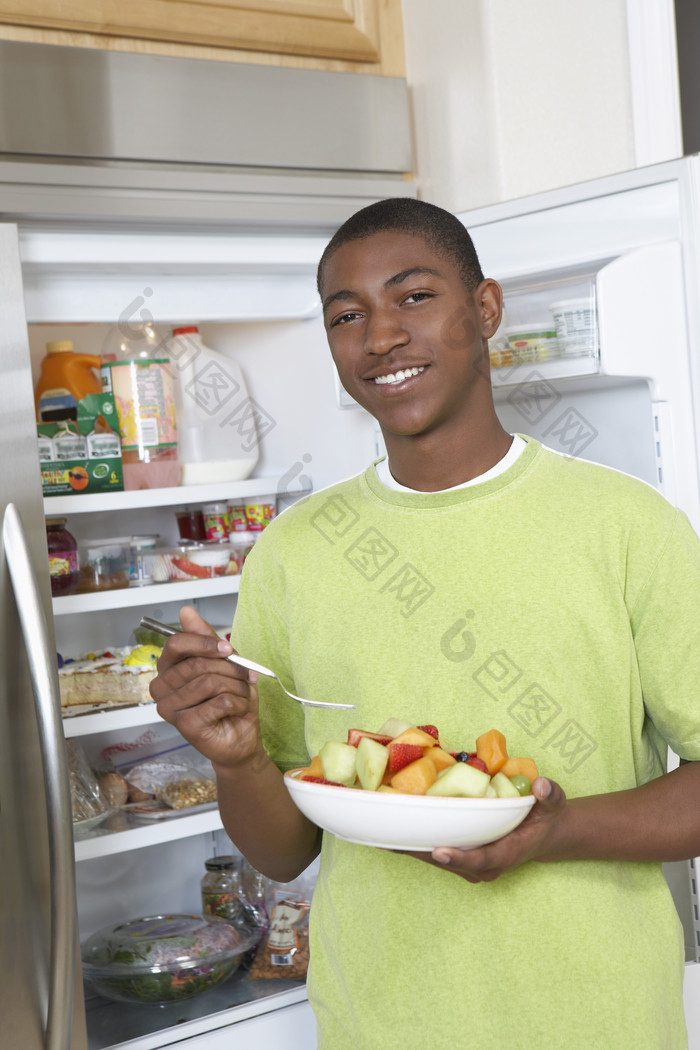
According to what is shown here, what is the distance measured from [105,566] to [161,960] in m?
0.62

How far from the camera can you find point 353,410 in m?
1.71

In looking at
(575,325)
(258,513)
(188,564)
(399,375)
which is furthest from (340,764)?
(258,513)

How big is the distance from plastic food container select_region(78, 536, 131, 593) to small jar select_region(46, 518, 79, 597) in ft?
0.17

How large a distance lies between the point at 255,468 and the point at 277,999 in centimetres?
94

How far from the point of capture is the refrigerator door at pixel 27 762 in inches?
47.9

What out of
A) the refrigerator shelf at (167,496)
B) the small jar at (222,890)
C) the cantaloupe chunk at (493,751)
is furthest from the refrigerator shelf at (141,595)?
the cantaloupe chunk at (493,751)

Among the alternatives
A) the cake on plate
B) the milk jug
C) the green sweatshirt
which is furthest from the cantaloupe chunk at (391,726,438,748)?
the milk jug

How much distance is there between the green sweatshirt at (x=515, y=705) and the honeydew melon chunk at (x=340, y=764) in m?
0.13

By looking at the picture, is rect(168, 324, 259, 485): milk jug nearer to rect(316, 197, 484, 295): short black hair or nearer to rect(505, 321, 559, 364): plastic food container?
rect(505, 321, 559, 364): plastic food container

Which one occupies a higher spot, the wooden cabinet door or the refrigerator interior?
the wooden cabinet door

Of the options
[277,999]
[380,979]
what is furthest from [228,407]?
[380,979]

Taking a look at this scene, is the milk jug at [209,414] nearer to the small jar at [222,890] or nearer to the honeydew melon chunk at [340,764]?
the small jar at [222,890]

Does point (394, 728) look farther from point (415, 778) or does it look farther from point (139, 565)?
point (139, 565)

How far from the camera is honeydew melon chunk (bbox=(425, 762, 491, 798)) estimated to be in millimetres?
838
